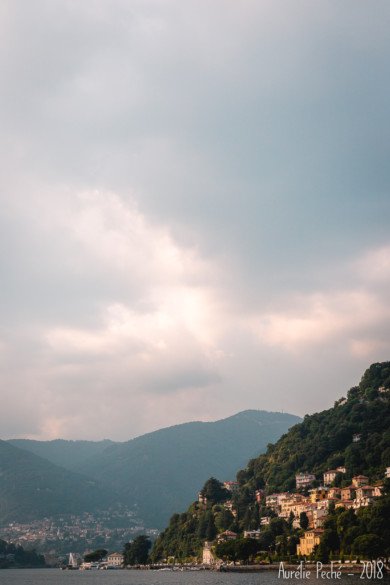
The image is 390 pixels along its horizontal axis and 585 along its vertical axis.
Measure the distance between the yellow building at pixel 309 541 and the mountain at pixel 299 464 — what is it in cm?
279

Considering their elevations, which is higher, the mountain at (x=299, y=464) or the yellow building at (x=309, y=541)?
the mountain at (x=299, y=464)

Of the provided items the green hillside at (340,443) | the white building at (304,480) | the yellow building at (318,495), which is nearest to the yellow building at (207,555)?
the green hillside at (340,443)

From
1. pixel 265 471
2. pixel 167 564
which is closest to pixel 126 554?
pixel 167 564

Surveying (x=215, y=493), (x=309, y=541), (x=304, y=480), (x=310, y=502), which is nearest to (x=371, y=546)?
(x=309, y=541)

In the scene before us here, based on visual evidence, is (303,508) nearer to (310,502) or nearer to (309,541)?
(310,502)

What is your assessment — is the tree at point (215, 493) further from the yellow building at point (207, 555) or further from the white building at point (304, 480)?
the white building at point (304, 480)

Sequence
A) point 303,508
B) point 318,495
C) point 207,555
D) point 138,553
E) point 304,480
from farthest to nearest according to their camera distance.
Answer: point 138,553 → point 304,480 → point 207,555 → point 318,495 → point 303,508

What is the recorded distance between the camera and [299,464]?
150375mm

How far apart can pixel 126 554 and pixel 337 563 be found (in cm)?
8431

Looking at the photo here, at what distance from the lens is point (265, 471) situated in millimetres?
159000

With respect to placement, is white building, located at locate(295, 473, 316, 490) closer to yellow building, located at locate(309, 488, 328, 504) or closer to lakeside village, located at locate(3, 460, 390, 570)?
lakeside village, located at locate(3, 460, 390, 570)

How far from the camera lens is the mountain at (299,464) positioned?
132m

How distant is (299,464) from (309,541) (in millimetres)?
46361

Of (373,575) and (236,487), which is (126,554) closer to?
(236,487)
